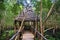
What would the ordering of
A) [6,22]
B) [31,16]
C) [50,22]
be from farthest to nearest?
[6,22]
[50,22]
[31,16]

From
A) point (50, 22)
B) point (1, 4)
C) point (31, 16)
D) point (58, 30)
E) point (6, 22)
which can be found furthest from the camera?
point (6, 22)

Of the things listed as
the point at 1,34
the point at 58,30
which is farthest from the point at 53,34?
the point at 1,34

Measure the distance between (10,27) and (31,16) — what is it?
39.5 ft

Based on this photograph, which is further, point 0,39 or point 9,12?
point 9,12

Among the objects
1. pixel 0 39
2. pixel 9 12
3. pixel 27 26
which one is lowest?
pixel 0 39

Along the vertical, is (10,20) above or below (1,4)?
below

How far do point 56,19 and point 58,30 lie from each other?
10.1 ft

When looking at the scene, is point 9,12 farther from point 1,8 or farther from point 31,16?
point 31,16

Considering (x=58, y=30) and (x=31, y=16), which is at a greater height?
(x=31, y=16)

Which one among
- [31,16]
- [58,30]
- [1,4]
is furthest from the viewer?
[58,30]

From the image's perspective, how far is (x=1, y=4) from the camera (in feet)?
59.2

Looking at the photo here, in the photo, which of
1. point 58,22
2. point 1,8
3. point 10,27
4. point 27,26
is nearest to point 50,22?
point 58,22

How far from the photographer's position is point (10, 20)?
940 inches

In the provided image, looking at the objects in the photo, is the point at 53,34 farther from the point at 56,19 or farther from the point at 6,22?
the point at 6,22
